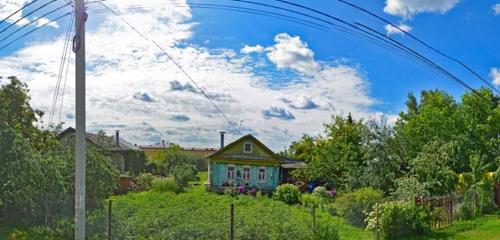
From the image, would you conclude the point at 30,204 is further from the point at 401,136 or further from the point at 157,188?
the point at 401,136

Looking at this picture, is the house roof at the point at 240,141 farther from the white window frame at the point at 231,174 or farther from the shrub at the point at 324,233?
the shrub at the point at 324,233

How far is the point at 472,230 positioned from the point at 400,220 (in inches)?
112

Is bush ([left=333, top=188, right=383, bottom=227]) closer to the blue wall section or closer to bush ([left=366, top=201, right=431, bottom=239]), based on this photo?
bush ([left=366, top=201, right=431, bottom=239])

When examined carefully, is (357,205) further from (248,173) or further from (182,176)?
(248,173)

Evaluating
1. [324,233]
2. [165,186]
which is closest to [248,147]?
[165,186]

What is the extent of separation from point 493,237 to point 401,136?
12257 mm

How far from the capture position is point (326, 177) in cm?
2952

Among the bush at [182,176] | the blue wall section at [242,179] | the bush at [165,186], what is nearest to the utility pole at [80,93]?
the bush at [165,186]

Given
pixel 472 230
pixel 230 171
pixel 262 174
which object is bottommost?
pixel 472 230

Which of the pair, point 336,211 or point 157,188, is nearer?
point 336,211

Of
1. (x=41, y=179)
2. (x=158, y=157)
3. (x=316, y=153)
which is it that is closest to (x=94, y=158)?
(x=41, y=179)

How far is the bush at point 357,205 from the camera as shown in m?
17.7

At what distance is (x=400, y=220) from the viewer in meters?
14.4

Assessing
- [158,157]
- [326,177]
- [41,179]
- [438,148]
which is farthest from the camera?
[158,157]
